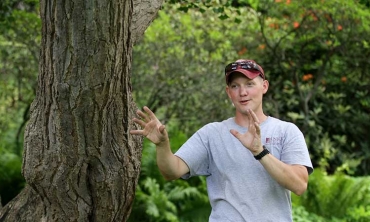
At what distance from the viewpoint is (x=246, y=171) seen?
3273 millimetres

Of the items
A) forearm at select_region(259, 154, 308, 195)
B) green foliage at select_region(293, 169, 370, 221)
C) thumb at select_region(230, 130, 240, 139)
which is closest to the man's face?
thumb at select_region(230, 130, 240, 139)

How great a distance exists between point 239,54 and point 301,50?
38.2 inches

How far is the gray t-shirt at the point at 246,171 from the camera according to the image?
128 inches

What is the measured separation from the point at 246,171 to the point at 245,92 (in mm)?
392

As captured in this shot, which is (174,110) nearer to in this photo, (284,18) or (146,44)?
(146,44)

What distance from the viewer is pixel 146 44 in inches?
316

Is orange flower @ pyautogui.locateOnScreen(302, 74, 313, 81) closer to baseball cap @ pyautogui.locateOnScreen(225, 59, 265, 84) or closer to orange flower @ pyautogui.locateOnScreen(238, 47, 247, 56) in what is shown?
orange flower @ pyautogui.locateOnScreen(238, 47, 247, 56)

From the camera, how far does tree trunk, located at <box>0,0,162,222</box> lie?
9.82 feet

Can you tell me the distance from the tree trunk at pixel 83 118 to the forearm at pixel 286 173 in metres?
0.74

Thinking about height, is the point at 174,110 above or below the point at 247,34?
below

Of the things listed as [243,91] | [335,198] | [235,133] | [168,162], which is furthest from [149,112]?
[335,198]

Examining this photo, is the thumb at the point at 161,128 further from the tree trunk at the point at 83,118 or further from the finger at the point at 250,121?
the finger at the point at 250,121

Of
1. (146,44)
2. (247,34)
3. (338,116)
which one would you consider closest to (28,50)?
(146,44)

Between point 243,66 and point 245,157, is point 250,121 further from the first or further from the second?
point 243,66
